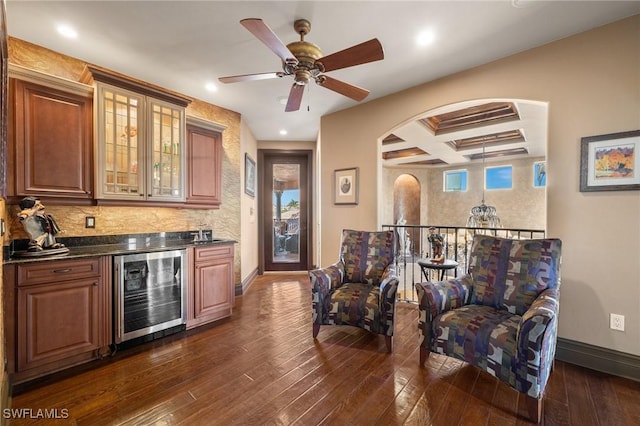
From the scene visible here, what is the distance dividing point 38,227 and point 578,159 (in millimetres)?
4585

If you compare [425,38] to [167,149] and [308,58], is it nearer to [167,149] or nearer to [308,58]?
[308,58]

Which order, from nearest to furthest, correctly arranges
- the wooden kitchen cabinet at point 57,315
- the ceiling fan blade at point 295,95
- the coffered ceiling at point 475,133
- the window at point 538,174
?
the wooden kitchen cabinet at point 57,315, the ceiling fan blade at point 295,95, the coffered ceiling at point 475,133, the window at point 538,174

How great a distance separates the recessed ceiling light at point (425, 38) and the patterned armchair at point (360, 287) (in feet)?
6.14

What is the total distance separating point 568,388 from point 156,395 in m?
2.93

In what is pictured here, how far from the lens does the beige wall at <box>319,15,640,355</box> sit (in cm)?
212

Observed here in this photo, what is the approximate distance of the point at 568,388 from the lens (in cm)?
195

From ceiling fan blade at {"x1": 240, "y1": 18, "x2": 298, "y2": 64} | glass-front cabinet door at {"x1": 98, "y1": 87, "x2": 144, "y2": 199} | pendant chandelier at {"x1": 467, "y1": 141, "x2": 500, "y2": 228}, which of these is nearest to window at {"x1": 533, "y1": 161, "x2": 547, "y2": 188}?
pendant chandelier at {"x1": 467, "y1": 141, "x2": 500, "y2": 228}

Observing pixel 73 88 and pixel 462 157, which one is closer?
pixel 73 88

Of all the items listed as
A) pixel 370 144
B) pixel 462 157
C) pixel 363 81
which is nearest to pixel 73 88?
pixel 363 81

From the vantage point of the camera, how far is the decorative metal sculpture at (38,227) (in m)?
2.13

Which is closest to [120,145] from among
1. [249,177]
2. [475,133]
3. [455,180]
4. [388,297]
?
[249,177]

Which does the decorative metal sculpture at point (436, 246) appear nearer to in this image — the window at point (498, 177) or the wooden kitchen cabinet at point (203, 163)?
the wooden kitchen cabinet at point (203, 163)

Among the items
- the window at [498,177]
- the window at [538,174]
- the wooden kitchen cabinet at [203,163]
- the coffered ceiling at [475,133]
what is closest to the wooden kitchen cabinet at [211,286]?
the wooden kitchen cabinet at [203,163]

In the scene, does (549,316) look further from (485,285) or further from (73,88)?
(73,88)
